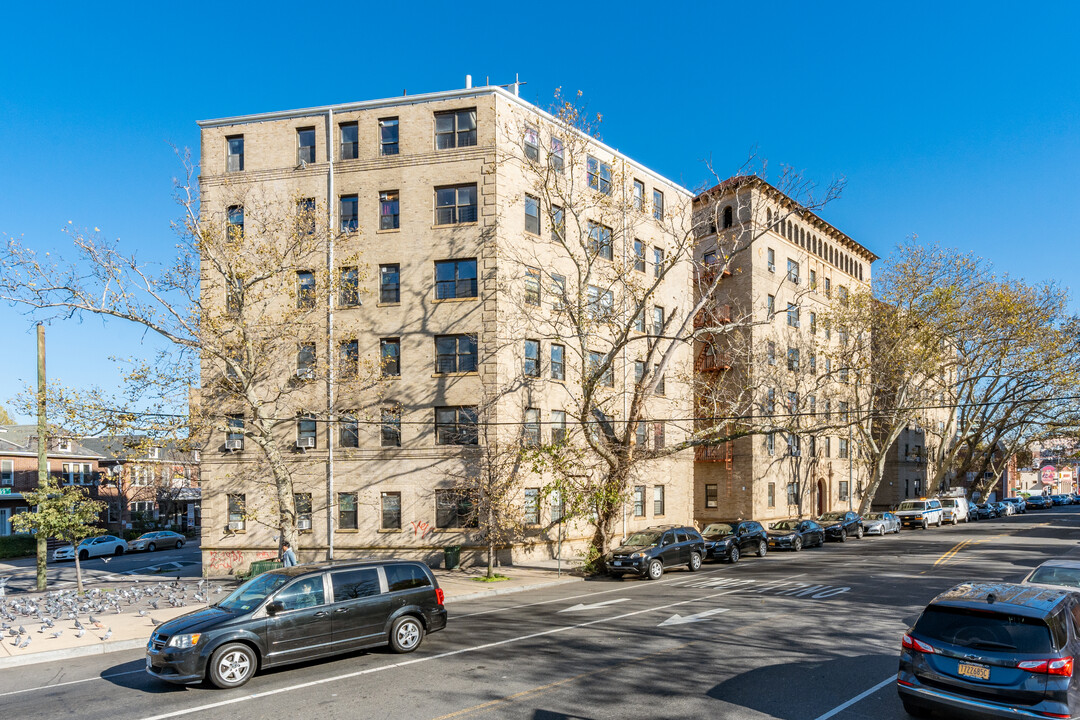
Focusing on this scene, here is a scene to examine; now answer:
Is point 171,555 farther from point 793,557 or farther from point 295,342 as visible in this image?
point 793,557

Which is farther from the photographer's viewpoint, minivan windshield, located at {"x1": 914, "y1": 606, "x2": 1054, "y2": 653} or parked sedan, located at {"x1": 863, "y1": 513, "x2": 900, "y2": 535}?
parked sedan, located at {"x1": 863, "y1": 513, "x2": 900, "y2": 535}

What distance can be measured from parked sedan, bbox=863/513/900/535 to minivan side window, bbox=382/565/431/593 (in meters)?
36.6

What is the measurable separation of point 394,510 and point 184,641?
17.7m

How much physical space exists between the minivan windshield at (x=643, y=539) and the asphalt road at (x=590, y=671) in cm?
572

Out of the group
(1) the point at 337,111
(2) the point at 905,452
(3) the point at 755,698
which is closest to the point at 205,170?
(1) the point at 337,111

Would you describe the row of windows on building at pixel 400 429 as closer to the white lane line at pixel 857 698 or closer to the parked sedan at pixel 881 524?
the white lane line at pixel 857 698

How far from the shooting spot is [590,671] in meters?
11.3

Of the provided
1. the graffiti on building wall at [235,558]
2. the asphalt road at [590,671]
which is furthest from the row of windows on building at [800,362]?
the graffiti on building wall at [235,558]

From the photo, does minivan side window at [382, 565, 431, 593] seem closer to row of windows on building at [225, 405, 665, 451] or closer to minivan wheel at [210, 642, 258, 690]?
minivan wheel at [210, 642, 258, 690]

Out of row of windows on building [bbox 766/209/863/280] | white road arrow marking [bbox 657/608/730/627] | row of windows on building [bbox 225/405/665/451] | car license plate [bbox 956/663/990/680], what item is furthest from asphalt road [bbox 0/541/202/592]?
row of windows on building [bbox 766/209/863/280]

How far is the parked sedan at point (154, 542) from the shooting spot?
50562mm

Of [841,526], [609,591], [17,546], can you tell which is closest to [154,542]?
[17,546]

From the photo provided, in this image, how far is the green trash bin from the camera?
26953 mm

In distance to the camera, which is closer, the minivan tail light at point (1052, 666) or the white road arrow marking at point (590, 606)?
the minivan tail light at point (1052, 666)
